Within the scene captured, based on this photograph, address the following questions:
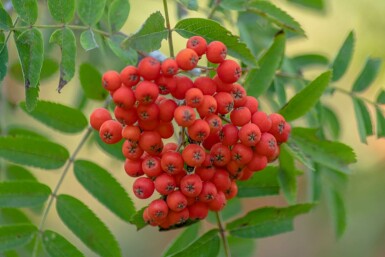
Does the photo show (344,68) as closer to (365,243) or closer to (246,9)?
(246,9)

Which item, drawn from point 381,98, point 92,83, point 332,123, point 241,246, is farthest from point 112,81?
point 332,123

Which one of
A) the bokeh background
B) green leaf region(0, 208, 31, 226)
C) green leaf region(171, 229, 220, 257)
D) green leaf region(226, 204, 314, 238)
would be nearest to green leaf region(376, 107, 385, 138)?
green leaf region(226, 204, 314, 238)

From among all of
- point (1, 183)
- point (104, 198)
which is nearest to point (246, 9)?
point (104, 198)

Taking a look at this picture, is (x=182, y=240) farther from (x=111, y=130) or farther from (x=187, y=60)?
(x=187, y=60)

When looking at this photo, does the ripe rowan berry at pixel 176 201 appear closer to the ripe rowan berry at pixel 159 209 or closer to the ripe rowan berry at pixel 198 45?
the ripe rowan berry at pixel 159 209

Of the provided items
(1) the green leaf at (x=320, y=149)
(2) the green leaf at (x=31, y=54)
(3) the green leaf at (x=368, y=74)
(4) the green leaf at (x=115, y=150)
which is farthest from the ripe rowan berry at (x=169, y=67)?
(3) the green leaf at (x=368, y=74)

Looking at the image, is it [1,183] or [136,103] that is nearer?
[136,103]
